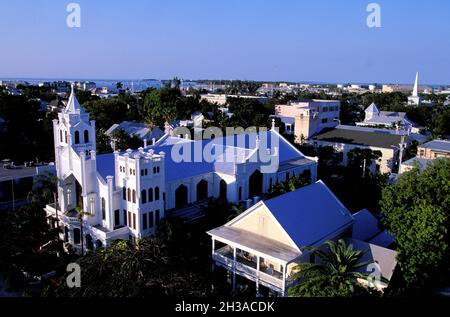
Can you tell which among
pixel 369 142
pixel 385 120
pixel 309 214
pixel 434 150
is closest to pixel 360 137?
pixel 369 142

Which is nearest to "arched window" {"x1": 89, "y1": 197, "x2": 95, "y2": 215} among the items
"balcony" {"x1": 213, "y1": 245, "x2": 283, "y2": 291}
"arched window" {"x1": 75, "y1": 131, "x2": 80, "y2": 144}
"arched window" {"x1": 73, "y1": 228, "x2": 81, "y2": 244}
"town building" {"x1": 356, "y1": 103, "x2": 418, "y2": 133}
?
"arched window" {"x1": 73, "y1": 228, "x2": 81, "y2": 244}

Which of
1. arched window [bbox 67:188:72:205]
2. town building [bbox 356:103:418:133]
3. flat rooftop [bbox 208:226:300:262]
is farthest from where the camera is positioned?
town building [bbox 356:103:418:133]

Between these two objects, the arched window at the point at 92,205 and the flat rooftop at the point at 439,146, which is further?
the flat rooftop at the point at 439,146

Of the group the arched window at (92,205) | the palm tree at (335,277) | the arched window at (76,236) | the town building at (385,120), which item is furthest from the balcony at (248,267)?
the town building at (385,120)

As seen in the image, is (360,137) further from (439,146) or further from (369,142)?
(439,146)

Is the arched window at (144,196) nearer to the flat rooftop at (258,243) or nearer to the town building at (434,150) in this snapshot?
the flat rooftop at (258,243)

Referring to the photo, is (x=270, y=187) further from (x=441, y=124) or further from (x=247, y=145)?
(x=441, y=124)

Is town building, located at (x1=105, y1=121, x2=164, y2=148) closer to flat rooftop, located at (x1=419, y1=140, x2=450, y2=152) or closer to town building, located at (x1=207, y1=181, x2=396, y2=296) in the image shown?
flat rooftop, located at (x1=419, y1=140, x2=450, y2=152)
